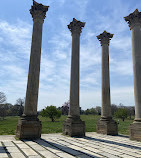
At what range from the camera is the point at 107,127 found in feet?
78.5

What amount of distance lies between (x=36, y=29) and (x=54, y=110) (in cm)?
4724

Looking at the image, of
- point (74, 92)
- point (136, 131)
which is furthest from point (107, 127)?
point (74, 92)

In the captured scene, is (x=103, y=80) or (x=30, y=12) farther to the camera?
(x=103, y=80)

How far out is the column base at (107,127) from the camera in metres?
23.9

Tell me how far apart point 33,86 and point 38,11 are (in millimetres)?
11111

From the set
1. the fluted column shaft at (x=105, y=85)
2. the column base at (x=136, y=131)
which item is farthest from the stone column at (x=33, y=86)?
the fluted column shaft at (x=105, y=85)

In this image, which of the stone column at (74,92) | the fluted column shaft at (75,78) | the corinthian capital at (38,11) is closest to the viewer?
the stone column at (74,92)

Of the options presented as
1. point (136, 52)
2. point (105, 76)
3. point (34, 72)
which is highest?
point (136, 52)

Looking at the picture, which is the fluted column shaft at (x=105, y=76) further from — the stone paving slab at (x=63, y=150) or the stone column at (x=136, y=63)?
the stone paving slab at (x=63, y=150)

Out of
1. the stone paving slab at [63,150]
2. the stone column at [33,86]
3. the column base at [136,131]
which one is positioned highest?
the stone column at [33,86]

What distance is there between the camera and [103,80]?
2702 cm

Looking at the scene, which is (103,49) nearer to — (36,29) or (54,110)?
(36,29)

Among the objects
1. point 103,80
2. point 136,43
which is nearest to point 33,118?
point 103,80

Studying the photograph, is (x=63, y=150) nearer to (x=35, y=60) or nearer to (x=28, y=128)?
(x=28, y=128)
